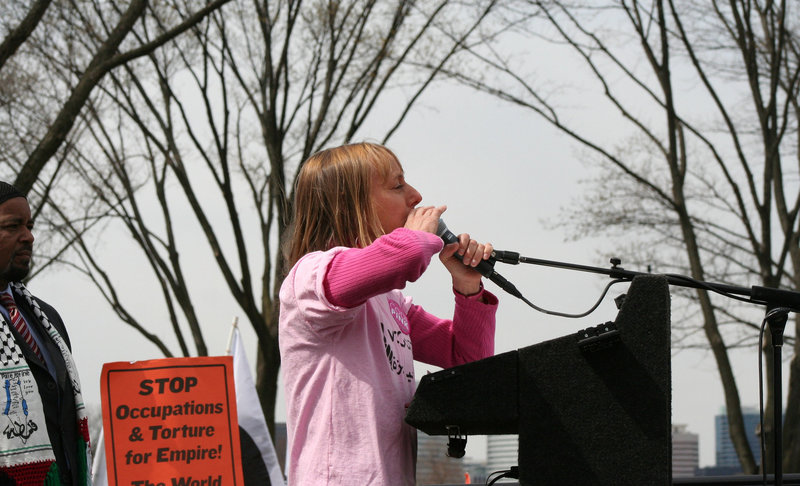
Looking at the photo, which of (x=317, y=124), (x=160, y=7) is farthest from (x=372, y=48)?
(x=160, y=7)

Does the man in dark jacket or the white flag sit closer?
the man in dark jacket

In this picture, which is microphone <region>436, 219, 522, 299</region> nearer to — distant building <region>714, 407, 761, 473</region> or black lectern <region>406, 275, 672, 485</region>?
black lectern <region>406, 275, 672, 485</region>

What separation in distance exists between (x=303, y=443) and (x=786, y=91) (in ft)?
26.3

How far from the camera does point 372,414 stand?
2.07 metres

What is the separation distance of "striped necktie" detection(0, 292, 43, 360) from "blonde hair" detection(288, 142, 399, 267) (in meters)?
1.23

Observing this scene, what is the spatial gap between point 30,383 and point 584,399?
6.24ft

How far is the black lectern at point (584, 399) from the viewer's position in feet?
6.20

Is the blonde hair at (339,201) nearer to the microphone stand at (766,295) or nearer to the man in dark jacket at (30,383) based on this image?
the microphone stand at (766,295)

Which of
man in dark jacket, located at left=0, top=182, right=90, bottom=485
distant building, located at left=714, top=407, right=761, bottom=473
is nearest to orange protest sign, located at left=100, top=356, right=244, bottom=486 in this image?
man in dark jacket, located at left=0, top=182, right=90, bottom=485

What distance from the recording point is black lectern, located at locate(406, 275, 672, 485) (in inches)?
74.4

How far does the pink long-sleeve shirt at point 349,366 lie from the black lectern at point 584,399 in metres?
0.15

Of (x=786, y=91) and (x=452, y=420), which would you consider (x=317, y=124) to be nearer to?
(x=786, y=91)

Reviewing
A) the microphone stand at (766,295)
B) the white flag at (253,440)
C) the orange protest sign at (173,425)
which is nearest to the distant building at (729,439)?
the white flag at (253,440)

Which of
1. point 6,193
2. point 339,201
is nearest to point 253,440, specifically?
point 6,193
